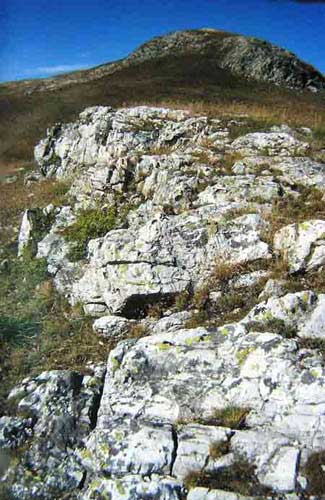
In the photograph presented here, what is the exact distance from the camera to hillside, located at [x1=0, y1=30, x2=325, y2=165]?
3544 centimetres

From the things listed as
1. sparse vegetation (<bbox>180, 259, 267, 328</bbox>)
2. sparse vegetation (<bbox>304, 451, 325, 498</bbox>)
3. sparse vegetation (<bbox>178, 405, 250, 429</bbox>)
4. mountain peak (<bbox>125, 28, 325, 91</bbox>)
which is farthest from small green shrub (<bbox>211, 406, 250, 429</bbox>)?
mountain peak (<bbox>125, 28, 325, 91</bbox>)

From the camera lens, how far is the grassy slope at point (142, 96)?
32906 mm

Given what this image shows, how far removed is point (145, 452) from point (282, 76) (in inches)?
1686

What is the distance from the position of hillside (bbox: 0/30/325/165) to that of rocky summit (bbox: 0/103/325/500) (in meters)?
18.4

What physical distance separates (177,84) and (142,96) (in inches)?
208

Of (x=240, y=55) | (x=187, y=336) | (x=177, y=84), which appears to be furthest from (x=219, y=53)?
(x=187, y=336)

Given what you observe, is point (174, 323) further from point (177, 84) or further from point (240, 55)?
point (240, 55)

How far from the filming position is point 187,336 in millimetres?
8383

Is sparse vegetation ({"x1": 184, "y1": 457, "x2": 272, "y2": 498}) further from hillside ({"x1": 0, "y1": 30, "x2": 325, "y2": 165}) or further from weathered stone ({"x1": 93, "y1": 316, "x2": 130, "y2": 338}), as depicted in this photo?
hillside ({"x1": 0, "y1": 30, "x2": 325, "y2": 165})

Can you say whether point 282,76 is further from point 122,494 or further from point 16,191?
point 122,494

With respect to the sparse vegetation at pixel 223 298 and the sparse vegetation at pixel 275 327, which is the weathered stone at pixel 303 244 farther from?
the sparse vegetation at pixel 275 327

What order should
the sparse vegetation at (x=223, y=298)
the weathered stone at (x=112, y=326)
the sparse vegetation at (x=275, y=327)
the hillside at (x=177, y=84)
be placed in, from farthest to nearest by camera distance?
the hillside at (x=177, y=84) < the weathered stone at (x=112, y=326) < the sparse vegetation at (x=223, y=298) < the sparse vegetation at (x=275, y=327)

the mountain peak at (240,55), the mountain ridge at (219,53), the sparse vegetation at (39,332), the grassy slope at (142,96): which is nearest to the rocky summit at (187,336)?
the sparse vegetation at (39,332)

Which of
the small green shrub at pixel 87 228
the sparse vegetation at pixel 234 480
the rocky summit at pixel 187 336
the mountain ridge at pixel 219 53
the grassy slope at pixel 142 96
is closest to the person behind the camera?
the sparse vegetation at pixel 234 480
